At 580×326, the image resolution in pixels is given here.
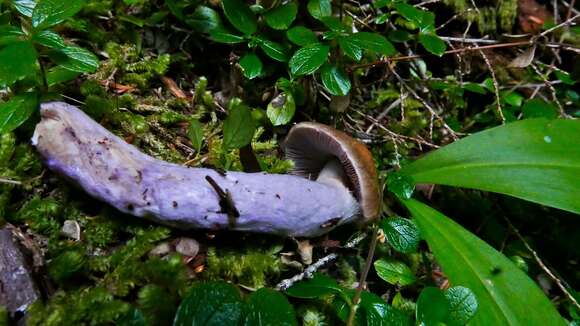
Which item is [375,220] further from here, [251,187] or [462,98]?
[462,98]

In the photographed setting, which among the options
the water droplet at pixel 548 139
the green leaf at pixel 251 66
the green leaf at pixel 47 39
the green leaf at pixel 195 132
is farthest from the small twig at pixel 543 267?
the green leaf at pixel 47 39

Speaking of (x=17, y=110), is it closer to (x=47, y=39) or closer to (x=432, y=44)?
(x=47, y=39)

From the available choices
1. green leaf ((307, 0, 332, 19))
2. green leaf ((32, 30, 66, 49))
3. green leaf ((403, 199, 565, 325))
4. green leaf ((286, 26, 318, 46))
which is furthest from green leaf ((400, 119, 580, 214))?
green leaf ((32, 30, 66, 49))

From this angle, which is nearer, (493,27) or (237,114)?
(237,114)

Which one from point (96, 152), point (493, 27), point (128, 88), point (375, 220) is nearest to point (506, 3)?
point (493, 27)

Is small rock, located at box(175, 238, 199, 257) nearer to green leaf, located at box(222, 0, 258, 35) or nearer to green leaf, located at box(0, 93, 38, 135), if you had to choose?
green leaf, located at box(0, 93, 38, 135)

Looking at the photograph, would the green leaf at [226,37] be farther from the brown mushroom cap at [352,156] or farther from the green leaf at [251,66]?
the brown mushroom cap at [352,156]

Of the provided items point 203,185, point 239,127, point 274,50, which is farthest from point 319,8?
point 203,185

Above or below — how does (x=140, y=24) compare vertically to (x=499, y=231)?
above
